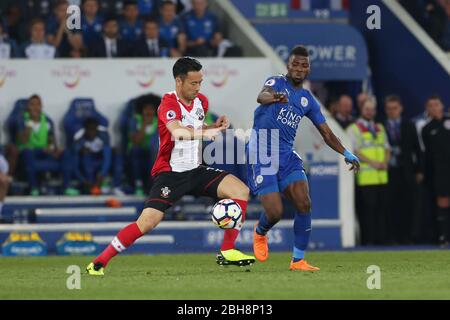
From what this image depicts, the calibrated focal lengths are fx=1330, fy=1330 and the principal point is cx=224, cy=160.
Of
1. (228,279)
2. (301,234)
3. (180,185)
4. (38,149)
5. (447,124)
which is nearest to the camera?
(228,279)

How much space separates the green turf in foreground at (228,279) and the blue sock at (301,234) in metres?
0.26

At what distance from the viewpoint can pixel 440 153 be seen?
68.3 ft

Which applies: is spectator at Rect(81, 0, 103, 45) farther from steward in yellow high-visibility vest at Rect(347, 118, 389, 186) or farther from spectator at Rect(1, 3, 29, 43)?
steward in yellow high-visibility vest at Rect(347, 118, 389, 186)

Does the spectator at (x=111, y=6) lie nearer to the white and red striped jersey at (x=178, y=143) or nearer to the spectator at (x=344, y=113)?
the spectator at (x=344, y=113)

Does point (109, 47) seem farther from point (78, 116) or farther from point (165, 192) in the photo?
point (165, 192)

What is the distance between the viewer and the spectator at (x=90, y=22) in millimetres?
20984

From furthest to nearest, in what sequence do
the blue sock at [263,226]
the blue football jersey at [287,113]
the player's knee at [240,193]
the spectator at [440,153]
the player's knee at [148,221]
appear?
the spectator at [440,153] → the blue sock at [263,226] → the blue football jersey at [287,113] → the player's knee at [240,193] → the player's knee at [148,221]

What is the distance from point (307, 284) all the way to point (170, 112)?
224 cm

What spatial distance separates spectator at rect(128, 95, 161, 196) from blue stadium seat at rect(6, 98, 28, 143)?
1.71 metres

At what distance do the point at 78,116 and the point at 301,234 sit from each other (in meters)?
7.83

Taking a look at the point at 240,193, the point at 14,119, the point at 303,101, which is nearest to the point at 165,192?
the point at 240,193

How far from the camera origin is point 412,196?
2122 centimetres

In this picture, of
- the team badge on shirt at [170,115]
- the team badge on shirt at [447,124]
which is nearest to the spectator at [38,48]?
the team badge on shirt at [447,124]

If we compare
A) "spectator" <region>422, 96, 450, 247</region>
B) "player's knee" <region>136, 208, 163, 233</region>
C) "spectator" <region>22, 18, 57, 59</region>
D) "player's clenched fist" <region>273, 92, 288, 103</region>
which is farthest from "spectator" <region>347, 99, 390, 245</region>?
"player's knee" <region>136, 208, 163, 233</region>
